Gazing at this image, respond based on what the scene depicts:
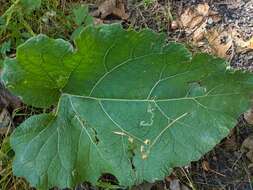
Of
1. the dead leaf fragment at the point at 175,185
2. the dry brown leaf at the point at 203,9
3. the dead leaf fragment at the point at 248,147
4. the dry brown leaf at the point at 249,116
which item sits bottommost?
the dead leaf fragment at the point at 175,185

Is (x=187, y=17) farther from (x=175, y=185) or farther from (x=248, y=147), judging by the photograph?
(x=175, y=185)

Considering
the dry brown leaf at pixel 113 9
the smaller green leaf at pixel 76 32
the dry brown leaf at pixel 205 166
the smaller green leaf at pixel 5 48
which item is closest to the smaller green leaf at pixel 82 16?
the smaller green leaf at pixel 76 32

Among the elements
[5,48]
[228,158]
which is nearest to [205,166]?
[228,158]

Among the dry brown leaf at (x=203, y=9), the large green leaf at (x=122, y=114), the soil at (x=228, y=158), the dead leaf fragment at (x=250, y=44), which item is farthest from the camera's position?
the dry brown leaf at (x=203, y=9)

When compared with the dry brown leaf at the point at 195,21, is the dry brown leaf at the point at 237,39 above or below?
below

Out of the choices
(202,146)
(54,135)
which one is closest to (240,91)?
(202,146)

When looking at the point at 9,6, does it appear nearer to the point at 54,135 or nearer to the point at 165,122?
the point at 54,135

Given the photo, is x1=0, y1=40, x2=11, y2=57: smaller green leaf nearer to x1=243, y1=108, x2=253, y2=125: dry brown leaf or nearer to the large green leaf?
the large green leaf

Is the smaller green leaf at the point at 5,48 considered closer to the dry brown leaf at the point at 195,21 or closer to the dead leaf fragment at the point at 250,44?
the dry brown leaf at the point at 195,21
